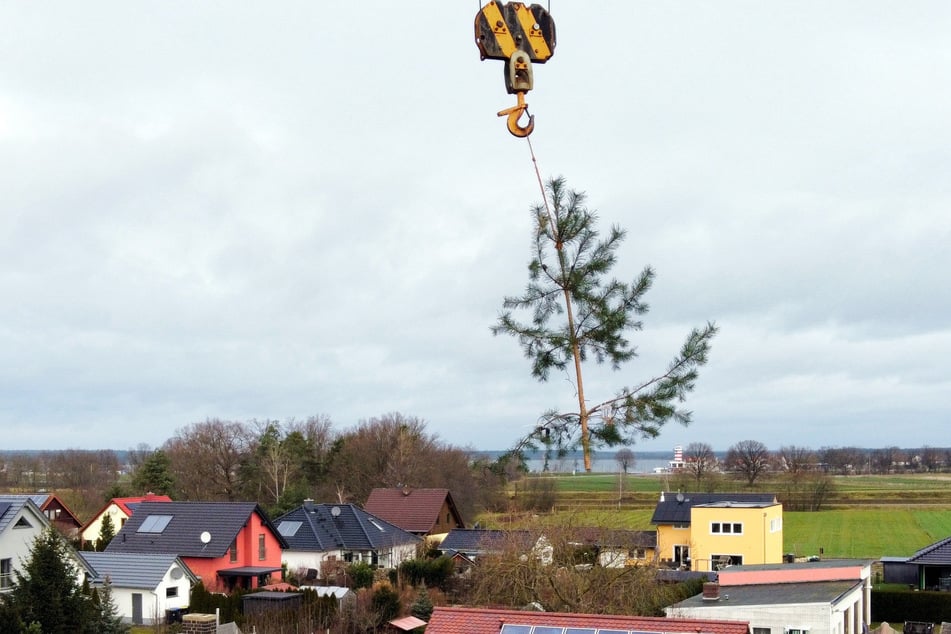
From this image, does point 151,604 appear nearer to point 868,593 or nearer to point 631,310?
point 868,593

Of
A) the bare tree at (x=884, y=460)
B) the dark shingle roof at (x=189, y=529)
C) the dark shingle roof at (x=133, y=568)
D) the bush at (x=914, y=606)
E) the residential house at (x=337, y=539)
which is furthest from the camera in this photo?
the bare tree at (x=884, y=460)

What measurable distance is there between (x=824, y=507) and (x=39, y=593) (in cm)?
7456

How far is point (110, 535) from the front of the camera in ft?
173

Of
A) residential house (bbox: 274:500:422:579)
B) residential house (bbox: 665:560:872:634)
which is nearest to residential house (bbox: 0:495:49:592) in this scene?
residential house (bbox: 274:500:422:579)

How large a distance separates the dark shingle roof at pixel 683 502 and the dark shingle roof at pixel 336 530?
41.8 feet

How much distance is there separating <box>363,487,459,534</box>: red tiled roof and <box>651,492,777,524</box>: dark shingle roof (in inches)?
490

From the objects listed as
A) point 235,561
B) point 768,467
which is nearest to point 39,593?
point 235,561

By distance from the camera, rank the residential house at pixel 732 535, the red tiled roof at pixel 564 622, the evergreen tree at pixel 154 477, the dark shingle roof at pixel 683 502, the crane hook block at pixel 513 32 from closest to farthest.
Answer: the crane hook block at pixel 513 32 → the red tiled roof at pixel 564 622 → the residential house at pixel 732 535 → the dark shingle roof at pixel 683 502 → the evergreen tree at pixel 154 477

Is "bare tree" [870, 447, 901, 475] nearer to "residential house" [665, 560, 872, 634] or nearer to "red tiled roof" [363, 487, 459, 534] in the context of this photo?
"red tiled roof" [363, 487, 459, 534]

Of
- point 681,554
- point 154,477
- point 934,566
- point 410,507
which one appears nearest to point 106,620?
point 934,566

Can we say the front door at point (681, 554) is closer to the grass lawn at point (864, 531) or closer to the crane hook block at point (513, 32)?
the grass lawn at point (864, 531)

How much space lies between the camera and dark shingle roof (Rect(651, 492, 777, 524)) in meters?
53.0

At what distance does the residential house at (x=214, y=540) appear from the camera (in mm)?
43281

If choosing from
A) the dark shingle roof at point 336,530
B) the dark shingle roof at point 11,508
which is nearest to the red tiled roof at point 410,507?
the dark shingle roof at point 336,530
